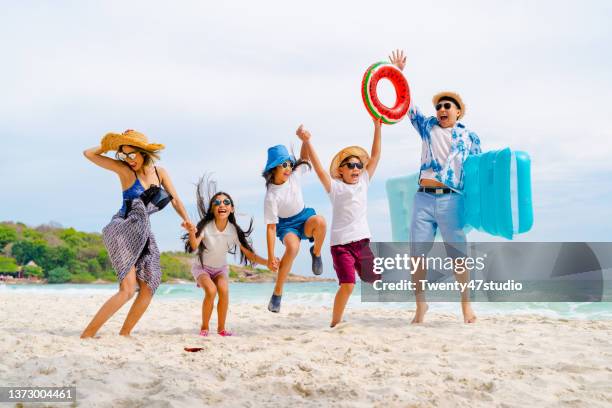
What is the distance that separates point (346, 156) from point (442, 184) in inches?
36.8

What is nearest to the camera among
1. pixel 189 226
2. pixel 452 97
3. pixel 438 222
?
pixel 189 226

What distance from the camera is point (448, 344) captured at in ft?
15.5

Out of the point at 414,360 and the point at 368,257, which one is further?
the point at 368,257

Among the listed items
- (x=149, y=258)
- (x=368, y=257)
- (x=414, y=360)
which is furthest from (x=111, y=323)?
(x=414, y=360)

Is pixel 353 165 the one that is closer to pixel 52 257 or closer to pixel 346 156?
pixel 346 156

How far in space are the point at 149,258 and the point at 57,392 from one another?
5.71 feet

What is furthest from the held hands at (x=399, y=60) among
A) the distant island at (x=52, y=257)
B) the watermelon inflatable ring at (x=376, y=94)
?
the distant island at (x=52, y=257)

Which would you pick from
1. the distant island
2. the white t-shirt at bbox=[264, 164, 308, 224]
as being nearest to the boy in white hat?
the white t-shirt at bbox=[264, 164, 308, 224]

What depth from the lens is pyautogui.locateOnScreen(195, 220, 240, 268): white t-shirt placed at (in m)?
5.46

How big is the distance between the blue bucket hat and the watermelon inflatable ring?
2.90 ft

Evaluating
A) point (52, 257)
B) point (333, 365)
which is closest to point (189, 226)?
point (333, 365)

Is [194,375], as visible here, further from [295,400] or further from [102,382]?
[295,400]

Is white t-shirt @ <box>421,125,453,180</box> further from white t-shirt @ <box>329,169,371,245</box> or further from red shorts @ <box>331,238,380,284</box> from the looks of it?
red shorts @ <box>331,238,380,284</box>

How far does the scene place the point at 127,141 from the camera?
504 cm
